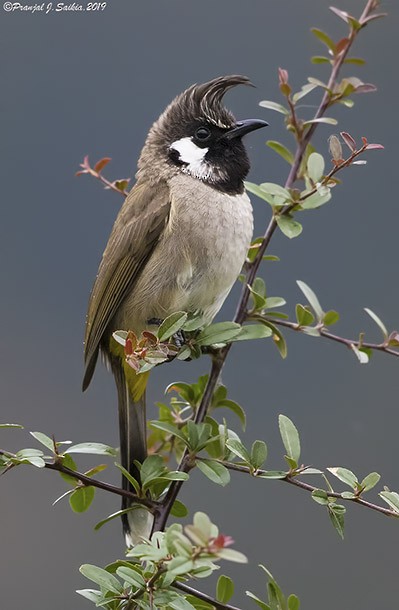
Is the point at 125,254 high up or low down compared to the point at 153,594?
up

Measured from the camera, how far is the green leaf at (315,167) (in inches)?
48.3

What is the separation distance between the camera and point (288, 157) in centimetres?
133

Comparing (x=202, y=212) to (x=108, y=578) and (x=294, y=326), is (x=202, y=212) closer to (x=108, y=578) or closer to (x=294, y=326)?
(x=294, y=326)

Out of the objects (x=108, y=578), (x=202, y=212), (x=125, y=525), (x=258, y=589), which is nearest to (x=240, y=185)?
(x=202, y=212)

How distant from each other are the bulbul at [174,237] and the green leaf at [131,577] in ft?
1.75

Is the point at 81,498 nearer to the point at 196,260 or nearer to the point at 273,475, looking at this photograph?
the point at 273,475

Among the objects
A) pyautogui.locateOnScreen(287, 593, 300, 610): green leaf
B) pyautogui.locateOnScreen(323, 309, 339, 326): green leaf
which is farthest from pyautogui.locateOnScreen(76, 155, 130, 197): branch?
pyautogui.locateOnScreen(287, 593, 300, 610): green leaf

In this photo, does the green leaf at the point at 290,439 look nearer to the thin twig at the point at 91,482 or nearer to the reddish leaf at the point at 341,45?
the thin twig at the point at 91,482

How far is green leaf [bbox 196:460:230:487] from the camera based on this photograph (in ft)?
3.75

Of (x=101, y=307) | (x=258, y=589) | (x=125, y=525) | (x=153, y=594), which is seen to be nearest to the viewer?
(x=153, y=594)

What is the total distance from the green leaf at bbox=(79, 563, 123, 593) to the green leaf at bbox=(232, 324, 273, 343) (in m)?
0.37

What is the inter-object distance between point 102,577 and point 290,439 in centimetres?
30

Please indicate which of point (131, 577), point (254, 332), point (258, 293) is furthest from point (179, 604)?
point (258, 293)

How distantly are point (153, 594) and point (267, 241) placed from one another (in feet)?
1.83
